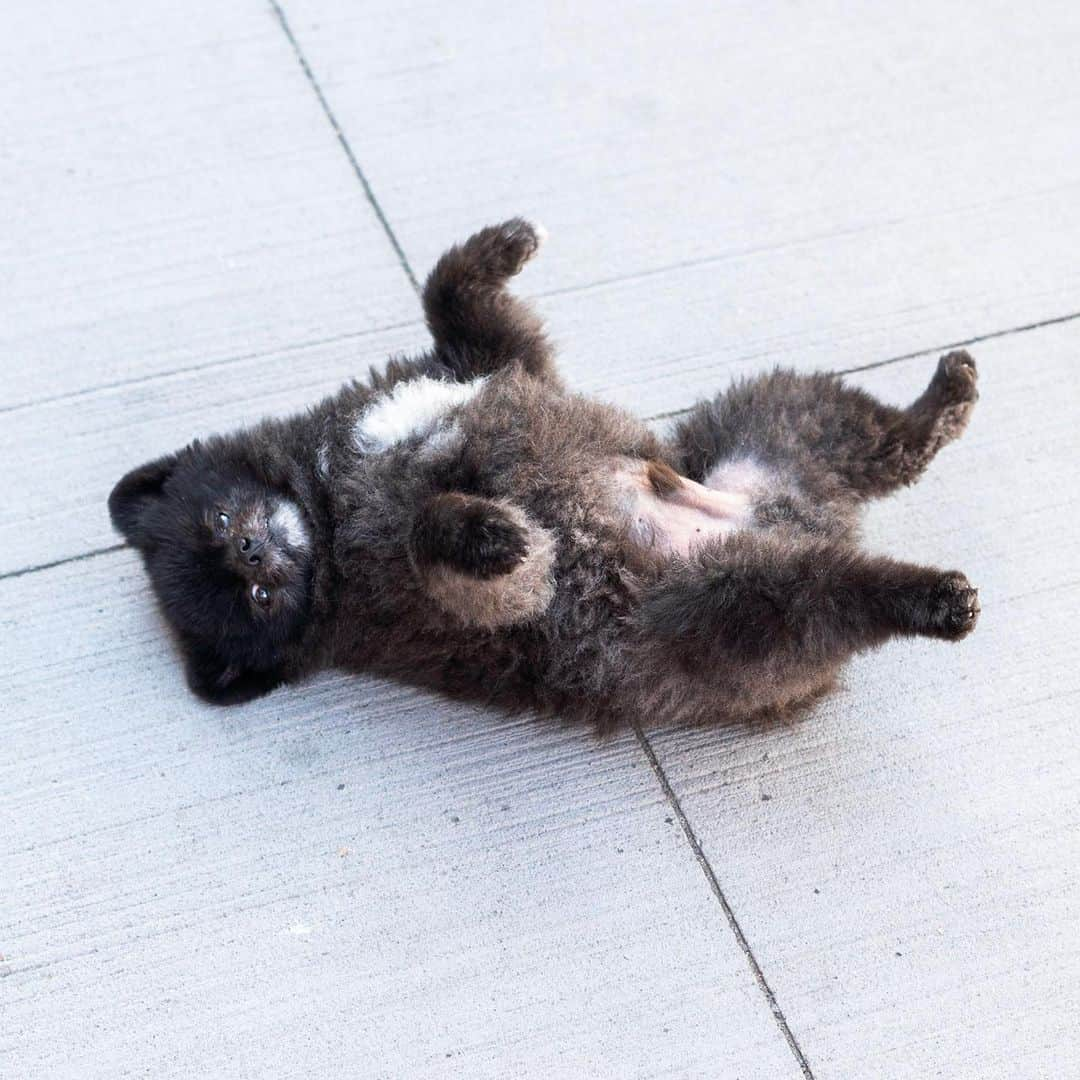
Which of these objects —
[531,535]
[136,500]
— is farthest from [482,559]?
[136,500]

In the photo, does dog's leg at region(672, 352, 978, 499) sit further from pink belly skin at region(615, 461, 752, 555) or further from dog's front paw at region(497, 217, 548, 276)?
dog's front paw at region(497, 217, 548, 276)

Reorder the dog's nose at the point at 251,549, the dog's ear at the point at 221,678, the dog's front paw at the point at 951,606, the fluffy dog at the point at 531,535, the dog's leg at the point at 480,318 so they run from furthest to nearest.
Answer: the dog's leg at the point at 480,318 → the dog's ear at the point at 221,678 → the dog's nose at the point at 251,549 → the fluffy dog at the point at 531,535 → the dog's front paw at the point at 951,606

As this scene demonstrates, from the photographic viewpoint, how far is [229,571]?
3479mm

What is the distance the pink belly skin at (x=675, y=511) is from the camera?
3469 millimetres

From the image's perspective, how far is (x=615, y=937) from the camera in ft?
10.5

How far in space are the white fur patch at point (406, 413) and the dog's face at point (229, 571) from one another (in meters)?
0.31

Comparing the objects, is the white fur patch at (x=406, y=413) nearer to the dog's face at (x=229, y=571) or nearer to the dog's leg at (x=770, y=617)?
the dog's face at (x=229, y=571)

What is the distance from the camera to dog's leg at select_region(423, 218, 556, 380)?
3893mm

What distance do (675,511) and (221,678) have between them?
1.43 metres

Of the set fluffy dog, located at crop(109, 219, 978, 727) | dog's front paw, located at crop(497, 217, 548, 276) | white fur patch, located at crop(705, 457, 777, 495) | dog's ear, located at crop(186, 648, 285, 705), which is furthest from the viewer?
dog's front paw, located at crop(497, 217, 548, 276)

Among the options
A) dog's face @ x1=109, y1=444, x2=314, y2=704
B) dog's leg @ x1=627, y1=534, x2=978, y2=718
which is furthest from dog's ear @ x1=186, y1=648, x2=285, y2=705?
dog's leg @ x1=627, y1=534, x2=978, y2=718

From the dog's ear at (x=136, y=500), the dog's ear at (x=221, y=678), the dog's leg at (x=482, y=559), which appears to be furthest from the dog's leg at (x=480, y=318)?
the dog's ear at (x=221, y=678)

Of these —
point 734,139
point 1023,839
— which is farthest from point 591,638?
point 734,139

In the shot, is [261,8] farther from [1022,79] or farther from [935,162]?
[1022,79]
